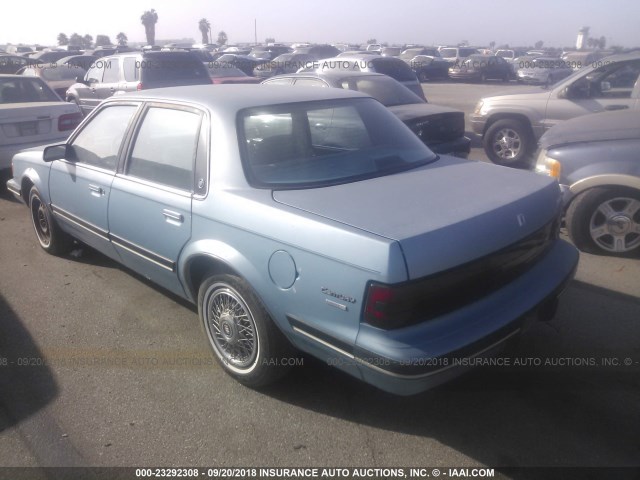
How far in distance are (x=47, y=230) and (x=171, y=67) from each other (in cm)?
760

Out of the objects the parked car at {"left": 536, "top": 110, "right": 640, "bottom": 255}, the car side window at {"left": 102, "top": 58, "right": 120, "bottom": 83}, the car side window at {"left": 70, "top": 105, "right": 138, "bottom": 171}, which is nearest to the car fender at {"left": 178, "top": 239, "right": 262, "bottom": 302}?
the car side window at {"left": 70, "top": 105, "right": 138, "bottom": 171}

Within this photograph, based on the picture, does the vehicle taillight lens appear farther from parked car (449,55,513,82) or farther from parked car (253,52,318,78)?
parked car (449,55,513,82)

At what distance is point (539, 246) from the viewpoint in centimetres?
304

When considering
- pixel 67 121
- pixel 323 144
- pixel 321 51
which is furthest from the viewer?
pixel 321 51

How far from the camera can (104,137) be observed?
4223 mm

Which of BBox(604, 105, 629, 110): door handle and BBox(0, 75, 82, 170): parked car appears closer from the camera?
BBox(604, 105, 629, 110): door handle

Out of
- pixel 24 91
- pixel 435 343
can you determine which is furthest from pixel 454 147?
pixel 24 91

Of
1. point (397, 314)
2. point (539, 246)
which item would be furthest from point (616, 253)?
point (397, 314)

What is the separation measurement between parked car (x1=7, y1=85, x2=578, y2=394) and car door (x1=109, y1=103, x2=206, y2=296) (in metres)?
0.01

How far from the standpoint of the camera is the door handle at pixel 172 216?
3.30 meters

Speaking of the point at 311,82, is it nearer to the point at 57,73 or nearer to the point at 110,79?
the point at 110,79

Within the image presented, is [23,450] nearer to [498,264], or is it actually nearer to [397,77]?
[498,264]

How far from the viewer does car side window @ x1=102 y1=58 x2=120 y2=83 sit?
39.6 ft

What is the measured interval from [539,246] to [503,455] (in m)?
1.13
